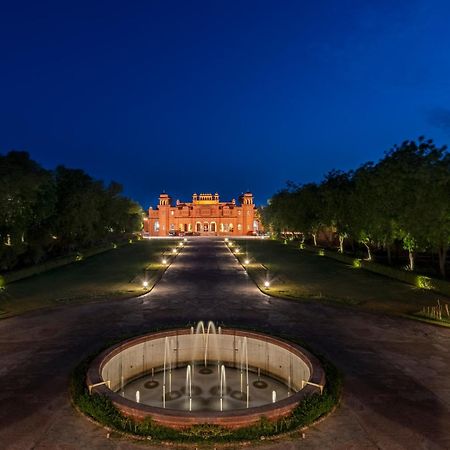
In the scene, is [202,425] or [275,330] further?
[275,330]

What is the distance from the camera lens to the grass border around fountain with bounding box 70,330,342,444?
712 centimetres

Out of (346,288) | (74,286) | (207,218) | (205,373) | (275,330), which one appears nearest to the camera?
(205,373)

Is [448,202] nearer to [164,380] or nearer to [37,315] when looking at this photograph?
[164,380]

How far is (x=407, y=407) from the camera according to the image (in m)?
8.39

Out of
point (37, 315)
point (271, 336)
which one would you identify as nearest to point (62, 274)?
point (37, 315)

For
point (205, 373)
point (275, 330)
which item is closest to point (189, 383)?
point (205, 373)

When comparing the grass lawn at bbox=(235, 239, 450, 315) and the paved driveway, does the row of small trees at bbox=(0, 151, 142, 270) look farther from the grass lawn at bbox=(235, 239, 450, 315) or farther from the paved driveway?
the grass lawn at bbox=(235, 239, 450, 315)

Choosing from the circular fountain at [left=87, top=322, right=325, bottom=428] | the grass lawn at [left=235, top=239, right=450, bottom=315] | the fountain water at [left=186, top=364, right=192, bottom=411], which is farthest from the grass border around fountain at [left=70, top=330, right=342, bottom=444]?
the grass lawn at [left=235, top=239, right=450, bottom=315]

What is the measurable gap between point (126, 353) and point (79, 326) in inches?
159

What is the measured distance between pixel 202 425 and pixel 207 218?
109 m

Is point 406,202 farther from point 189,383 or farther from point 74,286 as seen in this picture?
point 74,286

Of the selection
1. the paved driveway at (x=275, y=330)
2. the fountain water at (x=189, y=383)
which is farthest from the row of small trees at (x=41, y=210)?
the fountain water at (x=189, y=383)

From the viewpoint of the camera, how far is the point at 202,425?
24.1 feet

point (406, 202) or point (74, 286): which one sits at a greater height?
point (406, 202)
